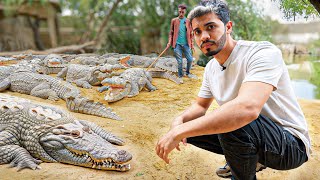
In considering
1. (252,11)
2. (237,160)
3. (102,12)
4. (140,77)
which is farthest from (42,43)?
(237,160)

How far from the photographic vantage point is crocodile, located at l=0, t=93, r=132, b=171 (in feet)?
5.94

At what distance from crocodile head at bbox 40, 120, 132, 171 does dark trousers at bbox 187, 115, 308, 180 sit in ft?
2.42

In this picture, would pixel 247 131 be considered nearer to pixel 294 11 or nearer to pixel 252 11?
pixel 294 11

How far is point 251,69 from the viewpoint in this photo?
113 centimetres

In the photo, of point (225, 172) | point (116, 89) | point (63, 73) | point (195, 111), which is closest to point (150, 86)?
point (116, 89)

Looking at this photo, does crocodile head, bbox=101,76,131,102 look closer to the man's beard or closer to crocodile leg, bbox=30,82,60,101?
crocodile leg, bbox=30,82,60,101

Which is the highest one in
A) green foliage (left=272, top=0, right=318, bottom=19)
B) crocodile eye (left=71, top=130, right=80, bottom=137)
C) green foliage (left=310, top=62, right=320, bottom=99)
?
green foliage (left=272, top=0, right=318, bottom=19)

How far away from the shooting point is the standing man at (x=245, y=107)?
1.05m

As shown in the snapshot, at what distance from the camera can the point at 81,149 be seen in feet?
6.14

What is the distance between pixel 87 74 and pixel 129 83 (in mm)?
854

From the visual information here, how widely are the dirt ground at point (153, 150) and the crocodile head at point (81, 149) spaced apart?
46 millimetres

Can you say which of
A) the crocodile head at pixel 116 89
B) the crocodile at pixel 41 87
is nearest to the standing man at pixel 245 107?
the crocodile at pixel 41 87

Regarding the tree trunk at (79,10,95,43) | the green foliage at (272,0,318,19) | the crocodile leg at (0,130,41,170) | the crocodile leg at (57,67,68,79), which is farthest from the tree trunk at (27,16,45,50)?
the green foliage at (272,0,318,19)

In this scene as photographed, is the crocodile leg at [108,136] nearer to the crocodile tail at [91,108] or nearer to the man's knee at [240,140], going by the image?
the crocodile tail at [91,108]
